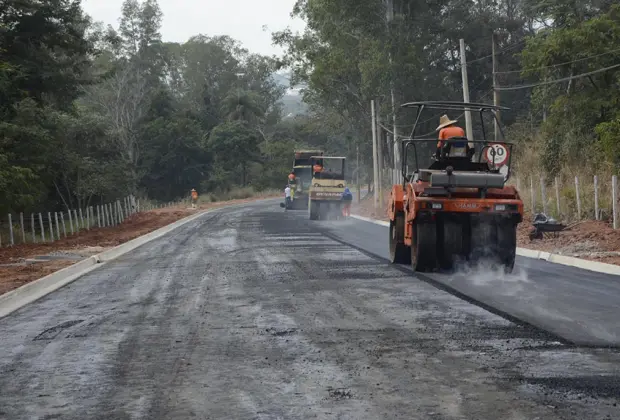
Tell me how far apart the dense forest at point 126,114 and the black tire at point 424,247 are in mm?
16033

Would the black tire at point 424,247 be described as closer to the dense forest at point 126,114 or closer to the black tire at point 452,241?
the black tire at point 452,241

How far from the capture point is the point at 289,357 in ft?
26.1

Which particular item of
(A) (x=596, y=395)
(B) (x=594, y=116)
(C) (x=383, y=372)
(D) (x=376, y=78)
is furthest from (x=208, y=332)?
(D) (x=376, y=78)

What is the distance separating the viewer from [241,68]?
115 meters

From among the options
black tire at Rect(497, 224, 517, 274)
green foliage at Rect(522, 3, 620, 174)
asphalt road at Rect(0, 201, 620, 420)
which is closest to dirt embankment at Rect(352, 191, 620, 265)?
black tire at Rect(497, 224, 517, 274)

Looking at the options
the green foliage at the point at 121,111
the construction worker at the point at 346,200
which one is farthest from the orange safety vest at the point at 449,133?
Answer: the construction worker at the point at 346,200

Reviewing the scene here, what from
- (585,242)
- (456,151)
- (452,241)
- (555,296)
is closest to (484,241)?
(452,241)

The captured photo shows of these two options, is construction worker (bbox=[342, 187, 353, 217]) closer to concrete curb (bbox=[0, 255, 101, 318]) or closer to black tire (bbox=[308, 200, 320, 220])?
black tire (bbox=[308, 200, 320, 220])

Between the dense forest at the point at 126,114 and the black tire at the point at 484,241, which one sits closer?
the black tire at the point at 484,241

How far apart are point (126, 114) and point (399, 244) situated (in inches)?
2815

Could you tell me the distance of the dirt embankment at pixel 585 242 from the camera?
708 inches

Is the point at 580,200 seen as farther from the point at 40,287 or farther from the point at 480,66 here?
the point at 480,66

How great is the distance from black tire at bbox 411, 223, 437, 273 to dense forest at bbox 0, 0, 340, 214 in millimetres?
16033

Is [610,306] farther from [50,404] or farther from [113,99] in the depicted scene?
[113,99]
